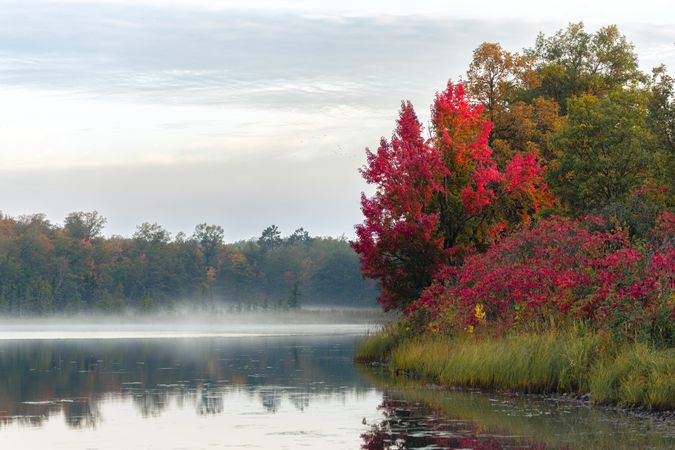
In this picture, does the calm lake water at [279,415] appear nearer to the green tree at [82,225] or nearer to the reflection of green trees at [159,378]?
the reflection of green trees at [159,378]

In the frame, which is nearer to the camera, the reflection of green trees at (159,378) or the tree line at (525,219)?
the reflection of green trees at (159,378)

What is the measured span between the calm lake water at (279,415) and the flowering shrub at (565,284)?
→ 2.88m

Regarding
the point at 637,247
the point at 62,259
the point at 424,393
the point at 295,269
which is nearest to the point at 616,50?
the point at 637,247

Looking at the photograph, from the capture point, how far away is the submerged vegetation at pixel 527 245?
23.9m

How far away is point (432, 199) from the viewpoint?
131 feet

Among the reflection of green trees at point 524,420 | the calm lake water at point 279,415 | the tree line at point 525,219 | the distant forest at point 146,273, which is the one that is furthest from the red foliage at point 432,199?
the distant forest at point 146,273

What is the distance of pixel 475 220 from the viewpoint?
4016cm

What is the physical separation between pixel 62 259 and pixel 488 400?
4838 inches

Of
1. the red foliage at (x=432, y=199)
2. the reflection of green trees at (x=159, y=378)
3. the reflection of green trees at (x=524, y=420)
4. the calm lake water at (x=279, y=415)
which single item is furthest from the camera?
the red foliage at (x=432, y=199)

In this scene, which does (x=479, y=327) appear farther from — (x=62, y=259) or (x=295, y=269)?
(x=295, y=269)

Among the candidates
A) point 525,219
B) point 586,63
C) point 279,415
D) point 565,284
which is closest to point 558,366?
point 565,284

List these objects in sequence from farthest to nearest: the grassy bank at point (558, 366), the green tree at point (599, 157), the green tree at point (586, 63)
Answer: the green tree at point (586, 63) → the green tree at point (599, 157) → the grassy bank at point (558, 366)

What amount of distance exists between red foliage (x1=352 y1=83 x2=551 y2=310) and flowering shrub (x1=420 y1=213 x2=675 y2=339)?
2.98 meters

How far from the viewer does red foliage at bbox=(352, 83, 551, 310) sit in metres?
38.6
